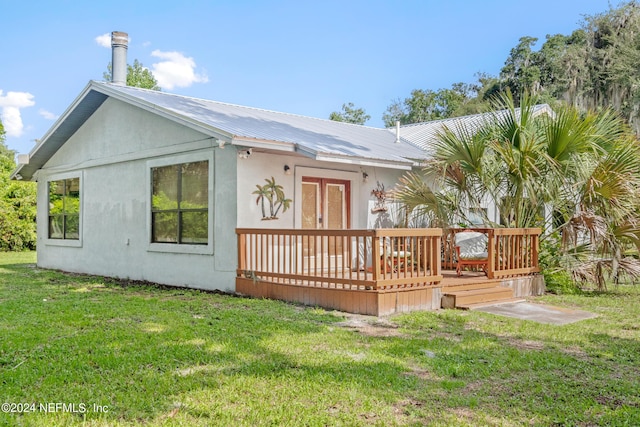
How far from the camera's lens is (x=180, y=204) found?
10992 mm

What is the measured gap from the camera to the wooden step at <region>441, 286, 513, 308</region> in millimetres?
8430

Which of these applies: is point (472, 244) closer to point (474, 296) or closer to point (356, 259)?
point (474, 296)

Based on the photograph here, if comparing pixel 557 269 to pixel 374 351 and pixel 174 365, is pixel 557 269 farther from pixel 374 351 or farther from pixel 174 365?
pixel 174 365

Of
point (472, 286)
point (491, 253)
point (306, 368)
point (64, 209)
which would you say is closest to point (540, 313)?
point (472, 286)

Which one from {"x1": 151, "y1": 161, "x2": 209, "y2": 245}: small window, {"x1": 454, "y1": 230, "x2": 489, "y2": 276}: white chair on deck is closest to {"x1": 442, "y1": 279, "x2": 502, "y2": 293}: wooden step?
{"x1": 454, "y1": 230, "x2": 489, "y2": 276}: white chair on deck

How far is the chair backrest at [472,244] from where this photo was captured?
1389cm

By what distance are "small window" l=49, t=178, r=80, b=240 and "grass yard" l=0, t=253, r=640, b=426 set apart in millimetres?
6738

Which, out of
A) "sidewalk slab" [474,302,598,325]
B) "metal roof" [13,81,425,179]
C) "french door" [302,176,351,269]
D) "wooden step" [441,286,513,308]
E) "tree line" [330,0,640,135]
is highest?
"tree line" [330,0,640,135]

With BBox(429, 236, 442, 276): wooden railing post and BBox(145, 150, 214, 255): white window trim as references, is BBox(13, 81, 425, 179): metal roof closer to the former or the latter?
BBox(145, 150, 214, 255): white window trim

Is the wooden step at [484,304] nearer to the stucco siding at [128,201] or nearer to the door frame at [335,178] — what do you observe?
the door frame at [335,178]

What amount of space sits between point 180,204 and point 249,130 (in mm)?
2148

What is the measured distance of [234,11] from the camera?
2188 cm

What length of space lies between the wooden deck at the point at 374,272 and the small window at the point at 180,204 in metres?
1.42

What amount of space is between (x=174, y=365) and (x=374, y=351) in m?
1.95
